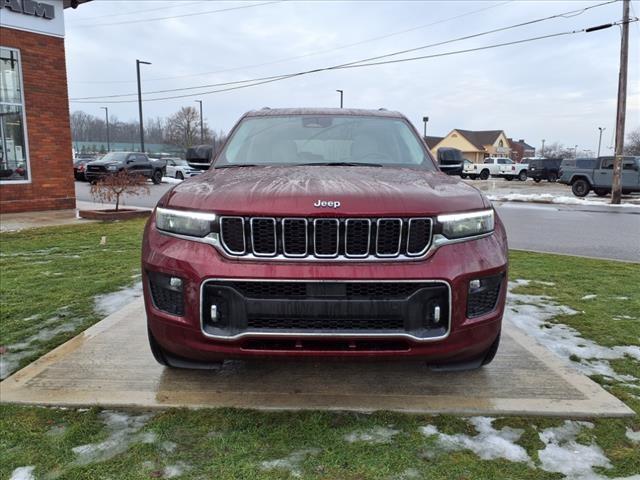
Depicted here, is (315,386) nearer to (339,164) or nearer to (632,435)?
(339,164)

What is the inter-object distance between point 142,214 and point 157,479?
35.4 feet

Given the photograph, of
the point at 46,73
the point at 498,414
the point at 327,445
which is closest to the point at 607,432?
the point at 498,414

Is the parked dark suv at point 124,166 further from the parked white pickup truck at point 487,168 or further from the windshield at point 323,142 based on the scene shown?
the parked white pickup truck at point 487,168

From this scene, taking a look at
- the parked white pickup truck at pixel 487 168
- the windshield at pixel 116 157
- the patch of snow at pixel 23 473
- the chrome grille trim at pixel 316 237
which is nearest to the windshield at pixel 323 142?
the chrome grille trim at pixel 316 237

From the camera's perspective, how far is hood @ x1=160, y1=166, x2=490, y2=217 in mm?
2451

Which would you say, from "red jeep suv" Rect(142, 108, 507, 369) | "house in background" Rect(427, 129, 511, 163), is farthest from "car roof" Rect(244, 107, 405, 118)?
"house in background" Rect(427, 129, 511, 163)

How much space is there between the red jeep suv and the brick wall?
11.4m

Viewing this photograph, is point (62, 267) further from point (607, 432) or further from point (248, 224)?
point (607, 432)

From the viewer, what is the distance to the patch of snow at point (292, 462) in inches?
86.7

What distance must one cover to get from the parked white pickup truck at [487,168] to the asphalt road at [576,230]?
25.0m

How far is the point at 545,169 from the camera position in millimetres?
36875

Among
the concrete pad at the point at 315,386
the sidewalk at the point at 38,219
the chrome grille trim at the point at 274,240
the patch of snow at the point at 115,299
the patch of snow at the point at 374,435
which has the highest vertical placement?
the chrome grille trim at the point at 274,240

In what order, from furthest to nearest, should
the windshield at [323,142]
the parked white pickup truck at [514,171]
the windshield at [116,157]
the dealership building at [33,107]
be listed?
1. the parked white pickup truck at [514,171]
2. the windshield at [116,157]
3. the dealership building at [33,107]
4. the windshield at [323,142]

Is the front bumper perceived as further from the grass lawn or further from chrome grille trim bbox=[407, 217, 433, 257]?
the grass lawn
